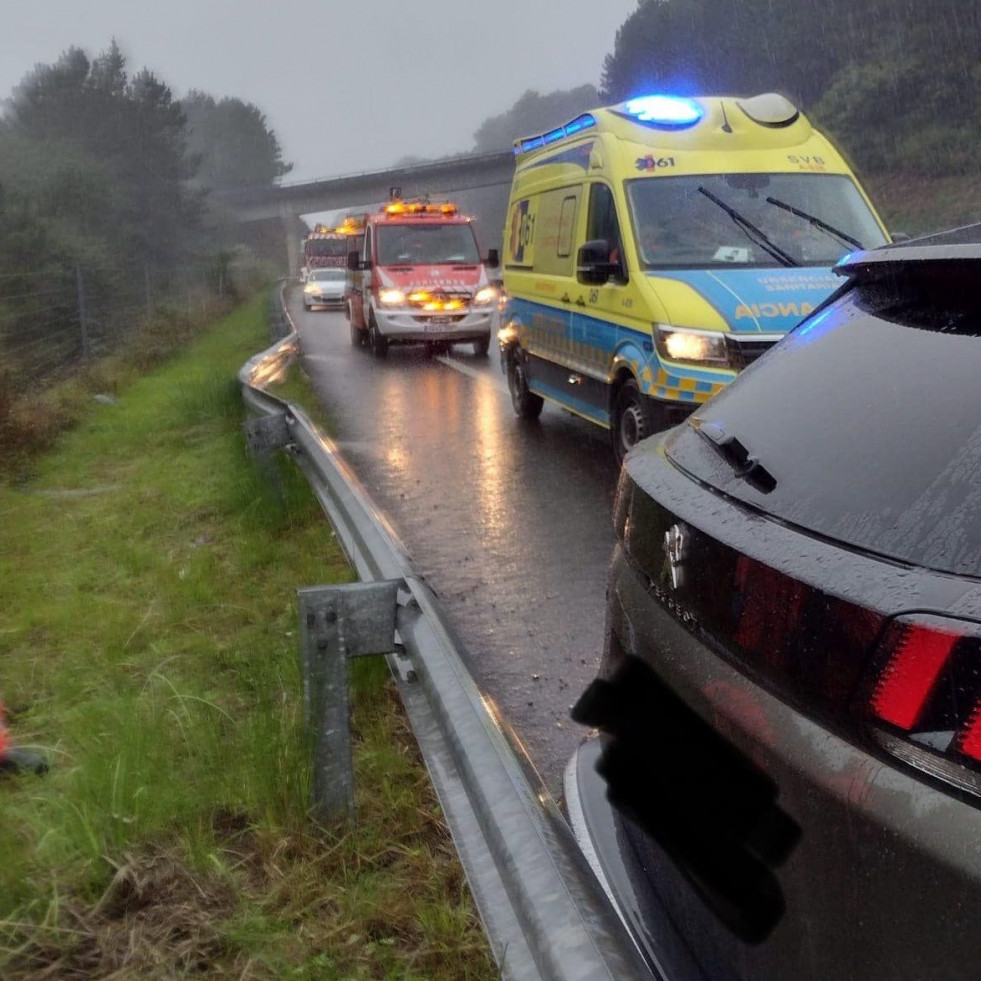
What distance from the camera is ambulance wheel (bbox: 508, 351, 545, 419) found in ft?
36.5

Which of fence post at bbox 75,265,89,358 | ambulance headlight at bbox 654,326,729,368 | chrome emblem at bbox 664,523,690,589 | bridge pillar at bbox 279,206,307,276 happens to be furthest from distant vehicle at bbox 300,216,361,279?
bridge pillar at bbox 279,206,307,276

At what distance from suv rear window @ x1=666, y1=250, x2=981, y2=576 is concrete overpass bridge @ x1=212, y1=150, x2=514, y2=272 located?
74673 millimetres

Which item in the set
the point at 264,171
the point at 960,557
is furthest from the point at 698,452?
the point at 264,171

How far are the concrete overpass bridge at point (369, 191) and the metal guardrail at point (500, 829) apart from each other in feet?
244

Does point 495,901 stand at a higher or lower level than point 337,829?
higher

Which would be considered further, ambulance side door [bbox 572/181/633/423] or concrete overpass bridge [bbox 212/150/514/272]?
concrete overpass bridge [bbox 212/150/514/272]

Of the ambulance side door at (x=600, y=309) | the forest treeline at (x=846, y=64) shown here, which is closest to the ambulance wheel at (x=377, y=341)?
the ambulance side door at (x=600, y=309)

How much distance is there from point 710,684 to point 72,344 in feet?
70.1

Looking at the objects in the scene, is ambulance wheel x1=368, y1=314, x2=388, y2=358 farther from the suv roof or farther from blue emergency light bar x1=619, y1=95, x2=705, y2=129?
the suv roof

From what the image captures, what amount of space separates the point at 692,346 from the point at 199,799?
468 centimetres

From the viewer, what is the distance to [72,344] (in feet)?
71.1

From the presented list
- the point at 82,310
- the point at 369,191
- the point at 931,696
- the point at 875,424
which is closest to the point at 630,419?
the point at 875,424

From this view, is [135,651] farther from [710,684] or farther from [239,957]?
[710,684]

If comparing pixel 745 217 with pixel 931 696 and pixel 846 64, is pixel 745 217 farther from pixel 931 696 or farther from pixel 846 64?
pixel 846 64
